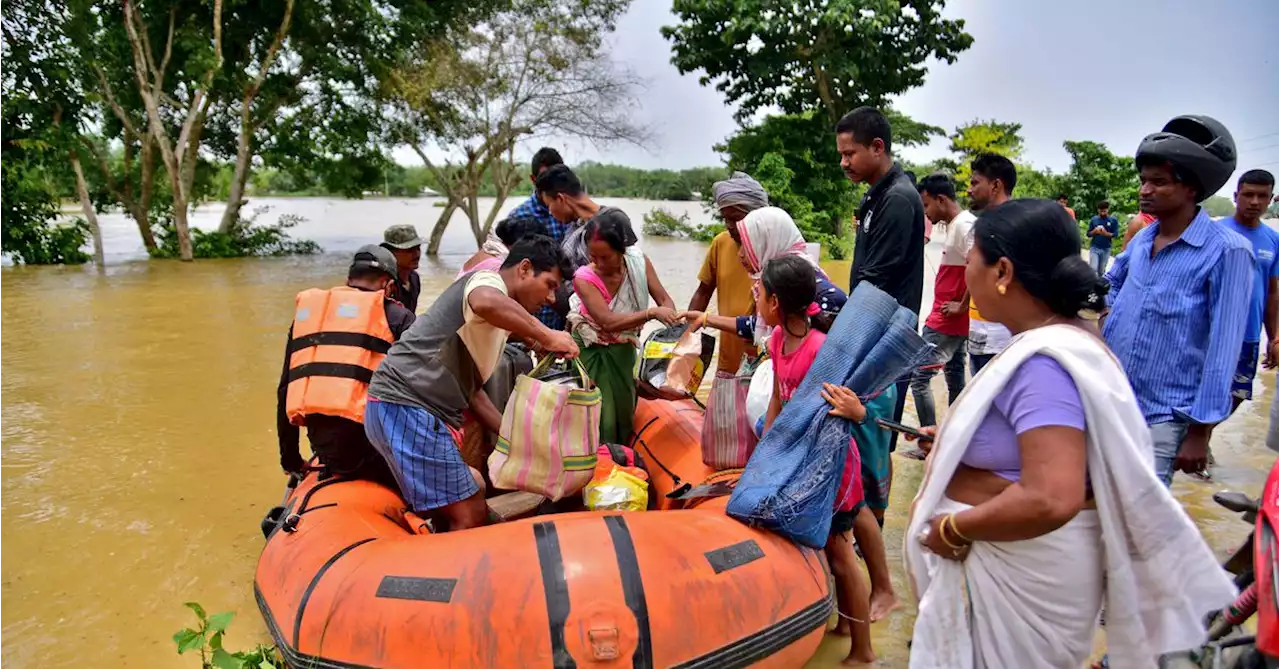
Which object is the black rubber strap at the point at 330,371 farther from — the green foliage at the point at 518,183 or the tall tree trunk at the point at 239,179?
the tall tree trunk at the point at 239,179

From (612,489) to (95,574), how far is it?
8.53 feet

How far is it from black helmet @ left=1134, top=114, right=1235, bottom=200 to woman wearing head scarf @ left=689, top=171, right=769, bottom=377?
165 cm

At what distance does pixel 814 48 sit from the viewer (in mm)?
18766

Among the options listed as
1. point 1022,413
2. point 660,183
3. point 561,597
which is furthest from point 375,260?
point 660,183

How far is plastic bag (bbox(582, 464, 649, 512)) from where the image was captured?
10.4 ft

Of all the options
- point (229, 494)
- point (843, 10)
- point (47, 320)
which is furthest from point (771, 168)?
point (229, 494)

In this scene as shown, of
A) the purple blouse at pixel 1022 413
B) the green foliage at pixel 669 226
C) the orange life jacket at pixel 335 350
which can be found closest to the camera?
the purple blouse at pixel 1022 413

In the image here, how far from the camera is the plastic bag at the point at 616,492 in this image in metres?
3.17

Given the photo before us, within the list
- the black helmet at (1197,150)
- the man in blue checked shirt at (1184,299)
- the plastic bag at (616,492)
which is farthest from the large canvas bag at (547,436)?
the black helmet at (1197,150)

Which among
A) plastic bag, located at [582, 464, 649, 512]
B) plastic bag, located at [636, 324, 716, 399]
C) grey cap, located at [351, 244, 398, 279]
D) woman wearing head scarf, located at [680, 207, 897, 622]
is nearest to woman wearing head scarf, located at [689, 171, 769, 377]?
plastic bag, located at [636, 324, 716, 399]

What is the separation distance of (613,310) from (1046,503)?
249 cm

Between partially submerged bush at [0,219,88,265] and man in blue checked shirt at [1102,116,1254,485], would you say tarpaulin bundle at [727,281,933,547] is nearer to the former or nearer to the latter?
man in blue checked shirt at [1102,116,1254,485]

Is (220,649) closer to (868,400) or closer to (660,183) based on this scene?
(868,400)

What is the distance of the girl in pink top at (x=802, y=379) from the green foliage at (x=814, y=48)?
16.6 metres
